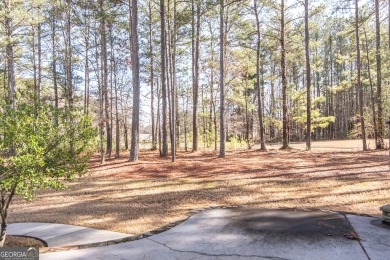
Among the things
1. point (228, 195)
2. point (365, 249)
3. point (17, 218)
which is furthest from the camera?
point (228, 195)

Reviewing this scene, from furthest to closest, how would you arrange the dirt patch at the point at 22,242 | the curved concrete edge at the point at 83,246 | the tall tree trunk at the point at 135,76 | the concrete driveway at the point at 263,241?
the tall tree trunk at the point at 135,76 < the dirt patch at the point at 22,242 < the curved concrete edge at the point at 83,246 < the concrete driveway at the point at 263,241

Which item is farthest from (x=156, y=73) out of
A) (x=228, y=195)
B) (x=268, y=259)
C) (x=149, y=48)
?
(x=268, y=259)

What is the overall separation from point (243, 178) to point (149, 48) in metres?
15.7

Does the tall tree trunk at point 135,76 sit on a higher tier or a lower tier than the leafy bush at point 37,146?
higher

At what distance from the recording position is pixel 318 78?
45.1 metres

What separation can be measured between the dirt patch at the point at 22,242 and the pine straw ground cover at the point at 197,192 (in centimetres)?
105

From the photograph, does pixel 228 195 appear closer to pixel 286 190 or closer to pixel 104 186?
pixel 286 190

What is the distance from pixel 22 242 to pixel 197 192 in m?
4.50

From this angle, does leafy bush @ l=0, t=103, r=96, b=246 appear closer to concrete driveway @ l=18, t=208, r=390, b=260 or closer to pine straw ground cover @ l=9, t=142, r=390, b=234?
concrete driveway @ l=18, t=208, r=390, b=260

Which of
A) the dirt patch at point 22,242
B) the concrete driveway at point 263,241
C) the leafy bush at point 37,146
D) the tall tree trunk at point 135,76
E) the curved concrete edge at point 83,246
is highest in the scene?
the tall tree trunk at point 135,76

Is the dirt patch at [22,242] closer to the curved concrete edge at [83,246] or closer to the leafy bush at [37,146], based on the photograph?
the leafy bush at [37,146]

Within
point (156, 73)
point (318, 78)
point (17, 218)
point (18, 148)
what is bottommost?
point (17, 218)

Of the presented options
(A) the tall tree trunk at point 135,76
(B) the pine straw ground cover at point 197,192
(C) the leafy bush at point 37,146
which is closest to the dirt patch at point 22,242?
(C) the leafy bush at point 37,146

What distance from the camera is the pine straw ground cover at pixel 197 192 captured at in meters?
6.12
